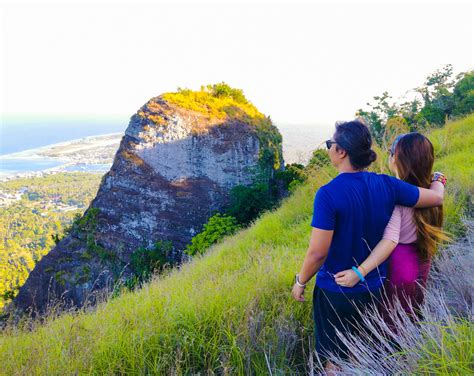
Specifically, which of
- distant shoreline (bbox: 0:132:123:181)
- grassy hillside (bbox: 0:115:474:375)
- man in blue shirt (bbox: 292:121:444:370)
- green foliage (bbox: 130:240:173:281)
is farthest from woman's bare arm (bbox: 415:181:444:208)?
distant shoreline (bbox: 0:132:123:181)

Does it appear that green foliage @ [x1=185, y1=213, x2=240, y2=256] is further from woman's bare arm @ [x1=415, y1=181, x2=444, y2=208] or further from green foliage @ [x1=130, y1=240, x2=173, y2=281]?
woman's bare arm @ [x1=415, y1=181, x2=444, y2=208]

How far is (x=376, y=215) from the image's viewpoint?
186 cm

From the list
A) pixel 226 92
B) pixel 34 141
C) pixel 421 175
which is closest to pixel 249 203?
pixel 226 92

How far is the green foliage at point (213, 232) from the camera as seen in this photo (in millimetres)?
15477

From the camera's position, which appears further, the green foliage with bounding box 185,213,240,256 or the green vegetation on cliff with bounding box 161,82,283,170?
the green vegetation on cliff with bounding box 161,82,283,170

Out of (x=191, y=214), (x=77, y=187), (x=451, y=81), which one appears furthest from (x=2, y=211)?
(x=451, y=81)

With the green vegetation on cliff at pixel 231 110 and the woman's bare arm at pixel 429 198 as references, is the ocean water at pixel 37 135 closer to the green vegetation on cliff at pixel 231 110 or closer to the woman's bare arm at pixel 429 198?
the green vegetation on cliff at pixel 231 110

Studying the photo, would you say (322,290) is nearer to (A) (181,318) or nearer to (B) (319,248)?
(B) (319,248)

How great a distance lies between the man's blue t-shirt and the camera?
69.5 inches

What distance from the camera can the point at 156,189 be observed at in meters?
18.3

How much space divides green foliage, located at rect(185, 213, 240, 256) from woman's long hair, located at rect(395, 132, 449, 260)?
13209mm

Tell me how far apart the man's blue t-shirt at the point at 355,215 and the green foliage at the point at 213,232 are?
43.8 ft

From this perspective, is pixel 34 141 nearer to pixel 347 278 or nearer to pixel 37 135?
pixel 37 135

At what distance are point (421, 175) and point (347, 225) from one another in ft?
2.47
